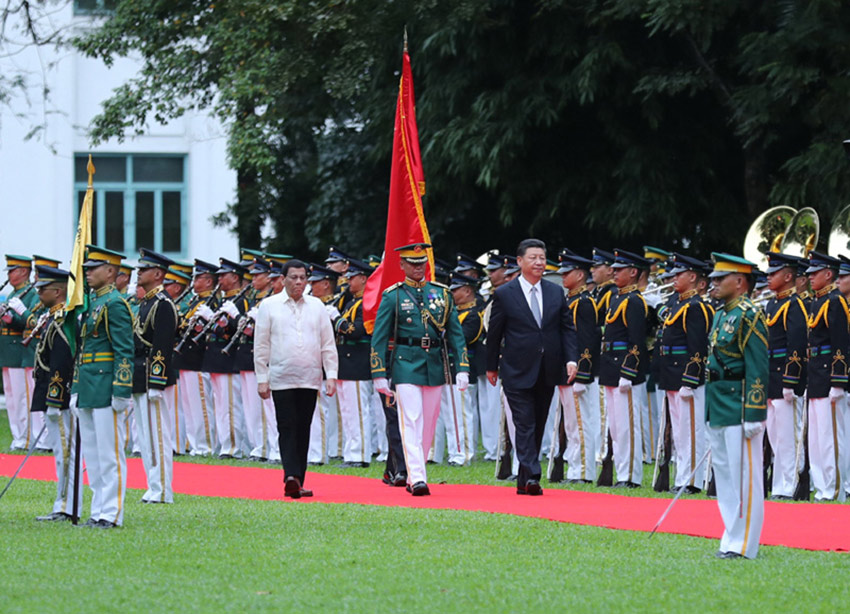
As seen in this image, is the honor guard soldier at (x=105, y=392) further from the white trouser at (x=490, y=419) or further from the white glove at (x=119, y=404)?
A: the white trouser at (x=490, y=419)

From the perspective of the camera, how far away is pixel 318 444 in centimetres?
1748

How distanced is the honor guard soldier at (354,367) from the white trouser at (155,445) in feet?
14.1

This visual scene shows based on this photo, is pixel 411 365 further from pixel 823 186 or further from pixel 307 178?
pixel 307 178

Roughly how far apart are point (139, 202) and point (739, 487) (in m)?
29.5

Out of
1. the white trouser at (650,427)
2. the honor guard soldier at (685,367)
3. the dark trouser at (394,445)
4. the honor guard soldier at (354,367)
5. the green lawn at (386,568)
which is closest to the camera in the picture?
the green lawn at (386,568)

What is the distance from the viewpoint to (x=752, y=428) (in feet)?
31.4

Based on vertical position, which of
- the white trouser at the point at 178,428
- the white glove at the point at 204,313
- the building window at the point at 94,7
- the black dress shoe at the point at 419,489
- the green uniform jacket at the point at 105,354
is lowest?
the black dress shoe at the point at 419,489

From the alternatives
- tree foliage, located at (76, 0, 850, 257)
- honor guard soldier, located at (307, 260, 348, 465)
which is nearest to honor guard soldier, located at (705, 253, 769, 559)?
honor guard soldier, located at (307, 260, 348, 465)

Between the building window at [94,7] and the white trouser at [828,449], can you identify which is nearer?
the white trouser at [828,449]

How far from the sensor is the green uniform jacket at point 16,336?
19.8 meters

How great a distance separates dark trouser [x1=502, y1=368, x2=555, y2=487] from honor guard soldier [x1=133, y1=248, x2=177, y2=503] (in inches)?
119

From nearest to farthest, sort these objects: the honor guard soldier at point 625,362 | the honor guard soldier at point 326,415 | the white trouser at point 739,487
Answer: the white trouser at point 739,487 → the honor guard soldier at point 625,362 → the honor guard soldier at point 326,415

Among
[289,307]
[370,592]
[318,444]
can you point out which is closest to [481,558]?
[370,592]

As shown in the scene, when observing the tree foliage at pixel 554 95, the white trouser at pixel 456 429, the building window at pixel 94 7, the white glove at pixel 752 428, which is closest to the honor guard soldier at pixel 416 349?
the white trouser at pixel 456 429
